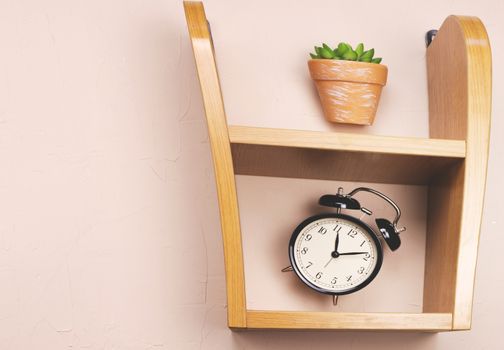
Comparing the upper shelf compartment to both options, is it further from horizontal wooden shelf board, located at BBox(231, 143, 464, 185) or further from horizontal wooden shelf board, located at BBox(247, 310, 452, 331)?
horizontal wooden shelf board, located at BBox(247, 310, 452, 331)

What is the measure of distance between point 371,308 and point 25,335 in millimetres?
674

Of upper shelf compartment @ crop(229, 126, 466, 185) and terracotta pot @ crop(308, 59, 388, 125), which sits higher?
terracotta pot @ crop(308, 59, 388, 125)

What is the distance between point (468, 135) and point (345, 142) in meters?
0.22

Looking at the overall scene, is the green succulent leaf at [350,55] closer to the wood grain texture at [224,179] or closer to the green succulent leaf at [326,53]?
the green succulent leaf at [326,53]

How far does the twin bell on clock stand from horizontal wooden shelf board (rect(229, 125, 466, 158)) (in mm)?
139

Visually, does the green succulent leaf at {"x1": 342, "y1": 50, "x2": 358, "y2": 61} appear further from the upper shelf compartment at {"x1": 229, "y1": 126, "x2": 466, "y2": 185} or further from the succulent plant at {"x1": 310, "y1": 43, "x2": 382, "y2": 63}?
the upper shelf compartment at {"x1": 229, "y1": 126, "x2": 466, "y2": 185}

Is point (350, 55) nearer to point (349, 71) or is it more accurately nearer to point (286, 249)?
point (349, 71)

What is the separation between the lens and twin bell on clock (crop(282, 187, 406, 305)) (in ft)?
4.12

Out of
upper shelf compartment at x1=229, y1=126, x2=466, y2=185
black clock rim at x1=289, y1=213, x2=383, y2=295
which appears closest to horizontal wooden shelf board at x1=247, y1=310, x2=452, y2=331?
black clock rim at x1=289, y1=213, x2=383, y2=295

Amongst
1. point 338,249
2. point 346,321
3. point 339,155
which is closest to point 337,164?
point 339,155

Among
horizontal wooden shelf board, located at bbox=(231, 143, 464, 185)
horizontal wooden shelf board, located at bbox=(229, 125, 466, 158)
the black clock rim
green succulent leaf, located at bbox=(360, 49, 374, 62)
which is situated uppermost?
green succulent leaf, located at bbox=(360, 49, 374, 62)

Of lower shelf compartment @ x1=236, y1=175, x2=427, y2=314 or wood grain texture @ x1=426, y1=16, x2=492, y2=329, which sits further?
lower shelf compartment @ x1=236, y1=175, x2=427, y2=314

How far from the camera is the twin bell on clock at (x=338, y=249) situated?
1.26 meters

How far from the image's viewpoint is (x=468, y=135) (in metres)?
1.19
